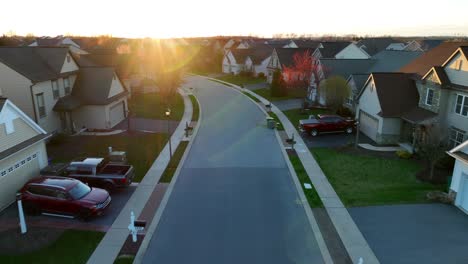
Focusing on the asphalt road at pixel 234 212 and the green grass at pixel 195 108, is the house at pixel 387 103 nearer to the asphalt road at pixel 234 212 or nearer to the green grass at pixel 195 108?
the asphalt road at pixel 234 212

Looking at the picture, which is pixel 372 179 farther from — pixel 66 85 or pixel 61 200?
pixel 66 85

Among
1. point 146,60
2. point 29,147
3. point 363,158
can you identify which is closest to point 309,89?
point 363,158

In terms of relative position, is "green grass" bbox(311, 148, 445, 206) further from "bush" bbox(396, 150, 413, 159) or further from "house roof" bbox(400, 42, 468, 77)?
"house roof" bbox(400, 42, 468, 77)

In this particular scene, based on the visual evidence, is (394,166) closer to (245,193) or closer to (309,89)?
(245,193)

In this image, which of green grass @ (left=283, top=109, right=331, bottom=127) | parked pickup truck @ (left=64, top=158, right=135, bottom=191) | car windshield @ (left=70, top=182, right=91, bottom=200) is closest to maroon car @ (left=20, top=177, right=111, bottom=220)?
car windshield @ (left=70, top=182, right=91, bottom=200)

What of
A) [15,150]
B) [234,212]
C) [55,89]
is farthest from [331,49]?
[15,150]

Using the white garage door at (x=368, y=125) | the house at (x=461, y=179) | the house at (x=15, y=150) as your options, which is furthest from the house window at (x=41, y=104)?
the house at (x=461, y=179)
